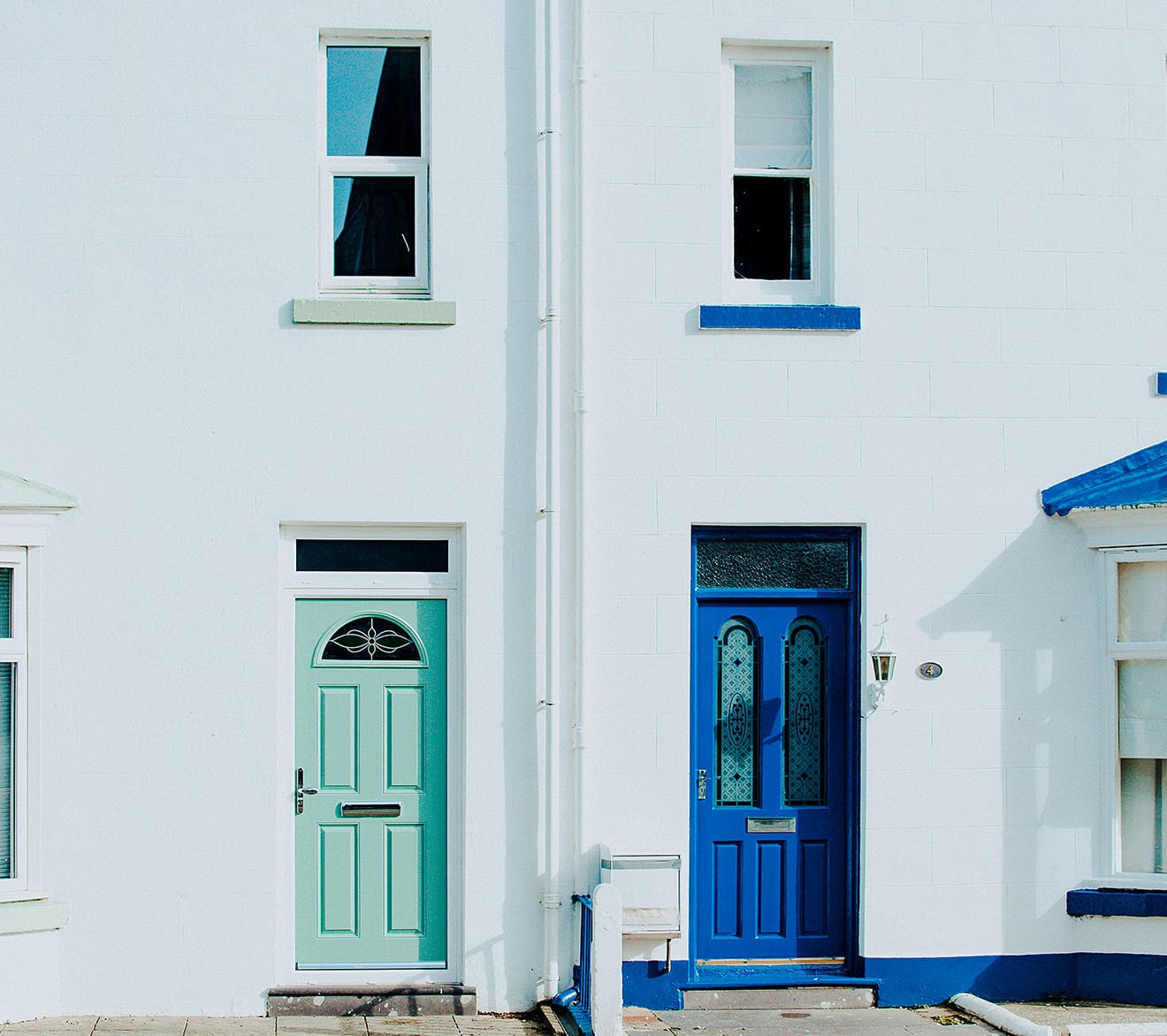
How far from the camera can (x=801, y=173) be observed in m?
8.64

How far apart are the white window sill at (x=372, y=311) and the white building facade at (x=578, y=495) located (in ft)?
0.09

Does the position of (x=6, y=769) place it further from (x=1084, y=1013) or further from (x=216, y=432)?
(x=1084, y=1013)

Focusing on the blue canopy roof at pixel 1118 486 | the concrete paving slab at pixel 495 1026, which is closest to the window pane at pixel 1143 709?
the blue canopy roof at pixel 1118 486

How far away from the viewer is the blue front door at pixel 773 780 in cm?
845

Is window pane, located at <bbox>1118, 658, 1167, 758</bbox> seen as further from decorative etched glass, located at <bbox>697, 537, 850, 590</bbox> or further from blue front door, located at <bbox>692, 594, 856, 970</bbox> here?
decorative etched glass, located at <bbox>697, 537, 850, 590</bbox>

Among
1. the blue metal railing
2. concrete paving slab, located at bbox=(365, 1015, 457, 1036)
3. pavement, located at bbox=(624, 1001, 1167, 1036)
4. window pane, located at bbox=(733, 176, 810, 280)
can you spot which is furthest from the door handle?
window pane, located at bbox=(733, 176, 810, 280)

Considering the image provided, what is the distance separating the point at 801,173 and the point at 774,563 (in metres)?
2.32

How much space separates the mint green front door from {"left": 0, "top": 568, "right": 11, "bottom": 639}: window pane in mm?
1553

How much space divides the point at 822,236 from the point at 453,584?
300 centimetres

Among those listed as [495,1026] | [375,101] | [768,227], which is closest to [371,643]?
[495,1026]

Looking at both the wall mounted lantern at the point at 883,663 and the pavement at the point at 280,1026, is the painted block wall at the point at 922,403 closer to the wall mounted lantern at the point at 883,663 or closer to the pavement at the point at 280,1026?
the wall mounted lantern at the point at 883,663

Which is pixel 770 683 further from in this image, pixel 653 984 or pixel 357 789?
pixel 357 789

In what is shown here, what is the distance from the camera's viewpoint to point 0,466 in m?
8.02

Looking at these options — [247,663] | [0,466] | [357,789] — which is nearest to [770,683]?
[357,789]
